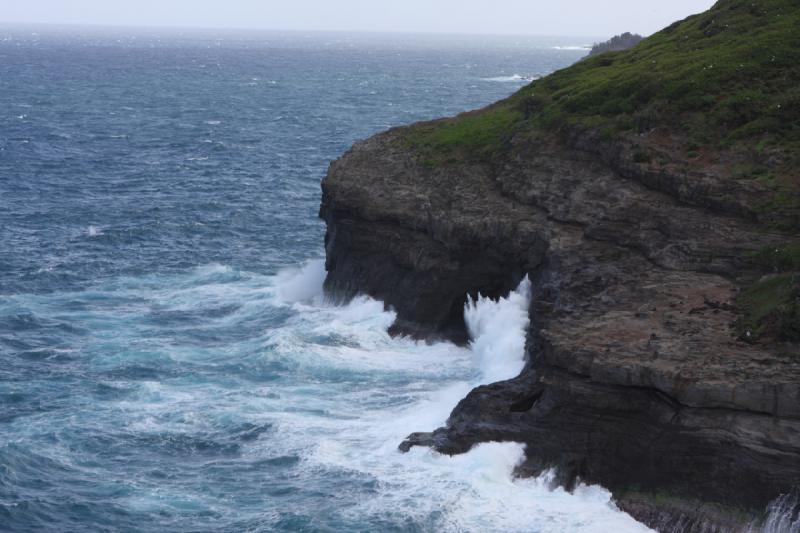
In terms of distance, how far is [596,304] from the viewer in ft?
156

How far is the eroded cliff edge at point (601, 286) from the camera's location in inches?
1503

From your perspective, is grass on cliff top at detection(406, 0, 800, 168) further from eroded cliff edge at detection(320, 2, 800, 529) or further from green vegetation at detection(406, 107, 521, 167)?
eroded cliff edge at detection(320, 2, 800, 529)

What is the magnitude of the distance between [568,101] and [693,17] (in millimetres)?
18913

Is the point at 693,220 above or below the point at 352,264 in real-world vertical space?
above

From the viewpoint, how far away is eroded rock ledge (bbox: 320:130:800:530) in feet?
125

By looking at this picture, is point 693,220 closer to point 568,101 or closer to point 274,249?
point 568,101

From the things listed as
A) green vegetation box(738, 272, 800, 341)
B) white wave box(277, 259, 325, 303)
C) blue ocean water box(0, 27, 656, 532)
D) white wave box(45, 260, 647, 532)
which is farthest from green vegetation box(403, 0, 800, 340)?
blue ocean water box(0, 27, 656, 532)

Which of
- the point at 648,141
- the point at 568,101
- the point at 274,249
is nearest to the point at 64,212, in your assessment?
the point at 274,249

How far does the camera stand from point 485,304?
2256 inches

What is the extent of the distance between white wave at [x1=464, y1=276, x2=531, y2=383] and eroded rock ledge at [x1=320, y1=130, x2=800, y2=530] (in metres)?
1.32

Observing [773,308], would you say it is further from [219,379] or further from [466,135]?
[466,135]

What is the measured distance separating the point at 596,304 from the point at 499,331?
25.2ft

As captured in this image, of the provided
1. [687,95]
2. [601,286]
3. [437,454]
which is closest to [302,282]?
[601,286]

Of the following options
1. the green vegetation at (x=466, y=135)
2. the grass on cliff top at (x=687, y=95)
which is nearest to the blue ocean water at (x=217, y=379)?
the green vegetation at (x=466, y=135)
